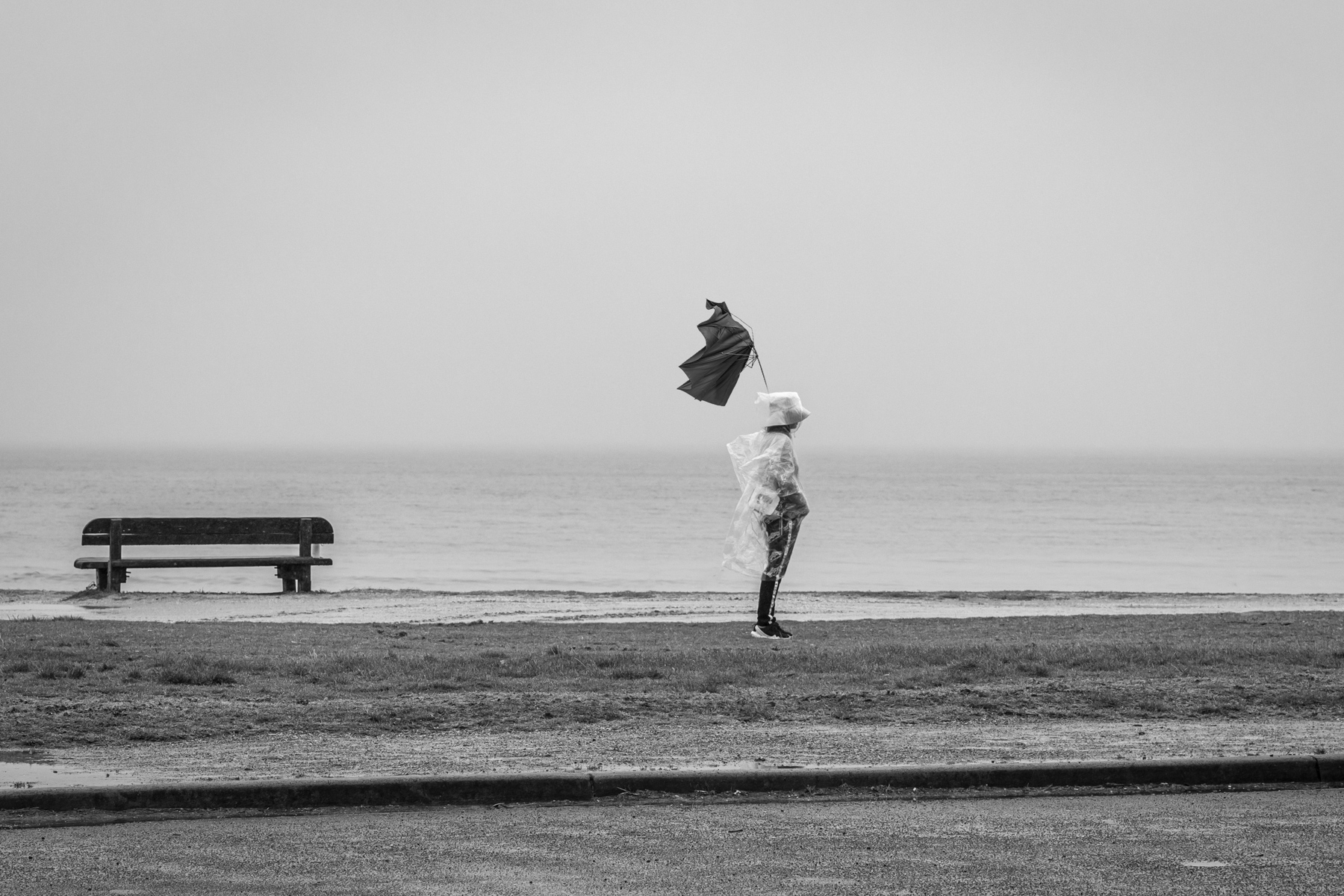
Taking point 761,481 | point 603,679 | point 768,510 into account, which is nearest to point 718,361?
point 761,481

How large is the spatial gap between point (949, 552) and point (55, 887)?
128 feet

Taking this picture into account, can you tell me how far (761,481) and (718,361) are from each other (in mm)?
1214

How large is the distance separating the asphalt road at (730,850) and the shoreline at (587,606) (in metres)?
8.80

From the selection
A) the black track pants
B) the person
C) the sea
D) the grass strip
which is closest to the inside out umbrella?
the person

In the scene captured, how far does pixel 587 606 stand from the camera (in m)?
18.9

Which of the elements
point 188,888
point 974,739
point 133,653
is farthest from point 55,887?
point 133,653

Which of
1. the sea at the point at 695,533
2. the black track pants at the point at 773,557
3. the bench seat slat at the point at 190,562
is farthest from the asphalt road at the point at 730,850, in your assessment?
the sea at the point at 695,533

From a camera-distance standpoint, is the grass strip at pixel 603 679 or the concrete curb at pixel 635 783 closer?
the concrete curb at pixel 635 783

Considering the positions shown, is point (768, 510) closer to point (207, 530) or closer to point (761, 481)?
point (761, 481)

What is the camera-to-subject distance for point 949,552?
43250 mm

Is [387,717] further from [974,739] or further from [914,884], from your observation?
[914,884]

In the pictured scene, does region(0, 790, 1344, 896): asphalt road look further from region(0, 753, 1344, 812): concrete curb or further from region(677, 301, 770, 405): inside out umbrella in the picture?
region(677, 301, 770, 405): inside out umbrella

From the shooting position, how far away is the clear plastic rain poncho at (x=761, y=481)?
44.6 ft

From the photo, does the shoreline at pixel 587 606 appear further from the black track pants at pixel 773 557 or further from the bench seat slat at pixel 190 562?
the black track pants at pixel 773 557
